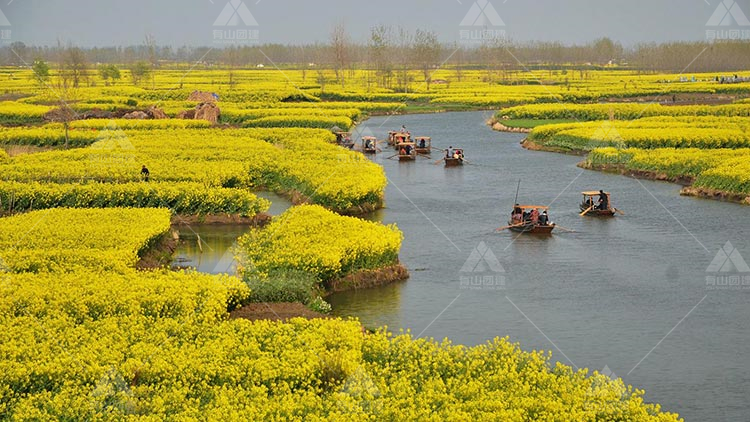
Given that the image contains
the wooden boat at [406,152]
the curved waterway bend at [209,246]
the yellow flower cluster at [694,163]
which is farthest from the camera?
the wooden boat at [406,152]

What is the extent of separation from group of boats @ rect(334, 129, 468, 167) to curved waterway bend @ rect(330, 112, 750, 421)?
8.44 m

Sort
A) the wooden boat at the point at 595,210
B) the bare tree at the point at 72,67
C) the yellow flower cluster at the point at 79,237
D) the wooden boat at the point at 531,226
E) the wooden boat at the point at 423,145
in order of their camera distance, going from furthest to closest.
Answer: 1. the bare tree at the point at 72,67
2. the wooden boat at the point at 423,145
3. the wooden boat at the point at 595,210
4. the wooden boat at the point at 531,226
5. the yellow flower cluster at the point at 79,237

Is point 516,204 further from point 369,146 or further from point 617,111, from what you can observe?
point 617,111

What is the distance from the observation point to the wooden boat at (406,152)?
190 feet

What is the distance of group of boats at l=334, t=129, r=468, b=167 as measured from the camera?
54.9m

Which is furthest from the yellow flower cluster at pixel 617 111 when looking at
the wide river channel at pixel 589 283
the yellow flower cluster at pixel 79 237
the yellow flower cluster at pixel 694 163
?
the yellow flower cluster at pixel 79 237

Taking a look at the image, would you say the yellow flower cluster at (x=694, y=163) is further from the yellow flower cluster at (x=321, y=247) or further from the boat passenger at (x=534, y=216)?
the yellow flower cluster at (x=321, y=247)

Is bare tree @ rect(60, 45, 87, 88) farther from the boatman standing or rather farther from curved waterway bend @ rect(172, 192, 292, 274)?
the boatman standing

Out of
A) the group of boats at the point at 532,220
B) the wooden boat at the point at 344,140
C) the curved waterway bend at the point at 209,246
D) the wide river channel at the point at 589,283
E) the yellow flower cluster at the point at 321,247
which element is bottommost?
the wooden boat at the point at 344,140

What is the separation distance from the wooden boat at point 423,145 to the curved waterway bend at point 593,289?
1447cm

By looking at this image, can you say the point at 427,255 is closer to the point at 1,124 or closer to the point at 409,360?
the point at 409,360

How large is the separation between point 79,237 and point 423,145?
34.1m

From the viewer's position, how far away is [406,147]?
5831 centimetres

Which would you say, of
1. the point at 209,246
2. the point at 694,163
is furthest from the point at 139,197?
the point at 694,163
